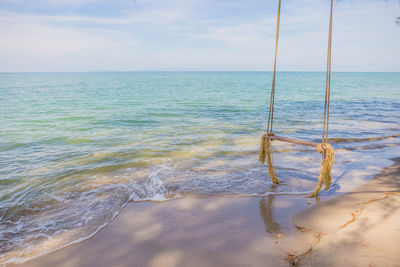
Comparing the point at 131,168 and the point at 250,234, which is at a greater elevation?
the point at 131,168

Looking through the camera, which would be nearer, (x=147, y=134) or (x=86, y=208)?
(x=86, y=208)

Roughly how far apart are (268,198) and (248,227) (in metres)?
1.20

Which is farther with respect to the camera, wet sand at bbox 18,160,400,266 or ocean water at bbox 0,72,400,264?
ocean water at bbox 0,72,400,264

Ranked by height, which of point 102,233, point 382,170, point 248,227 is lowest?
point 102,233

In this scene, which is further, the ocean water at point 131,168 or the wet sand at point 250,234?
the ocean water at point 131,168

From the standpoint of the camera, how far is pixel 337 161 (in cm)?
704

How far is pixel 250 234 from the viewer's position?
3568 millimetres

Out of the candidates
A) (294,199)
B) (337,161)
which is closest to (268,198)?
(294,199)

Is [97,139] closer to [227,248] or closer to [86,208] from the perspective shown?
[86,208]

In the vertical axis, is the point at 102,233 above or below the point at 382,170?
below

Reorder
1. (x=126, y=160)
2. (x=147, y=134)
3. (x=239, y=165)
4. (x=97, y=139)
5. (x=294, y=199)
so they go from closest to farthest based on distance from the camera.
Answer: (x=294, y=199) → (x=239, y=165) → (x=126, y=160) → (x=97, y=139) → (x=147, y=134)

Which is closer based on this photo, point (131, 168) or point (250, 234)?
point (250, 234)

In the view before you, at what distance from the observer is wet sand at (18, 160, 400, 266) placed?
3047mm

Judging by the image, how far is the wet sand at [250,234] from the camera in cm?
305
